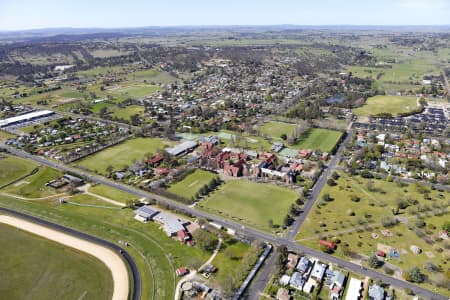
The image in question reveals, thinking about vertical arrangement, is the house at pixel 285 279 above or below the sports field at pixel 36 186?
below

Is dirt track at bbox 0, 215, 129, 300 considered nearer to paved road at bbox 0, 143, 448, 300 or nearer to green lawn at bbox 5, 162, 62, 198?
green lawn at bbox 5, 162, 62, 198

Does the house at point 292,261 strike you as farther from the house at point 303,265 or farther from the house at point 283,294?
Result: the house at point 283,294

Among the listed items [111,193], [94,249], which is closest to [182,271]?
[94,249]

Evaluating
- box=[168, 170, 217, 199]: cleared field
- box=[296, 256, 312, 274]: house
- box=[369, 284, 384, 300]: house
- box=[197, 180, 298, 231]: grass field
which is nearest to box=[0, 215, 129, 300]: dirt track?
box=[197, 180, 298, 231]: grass field

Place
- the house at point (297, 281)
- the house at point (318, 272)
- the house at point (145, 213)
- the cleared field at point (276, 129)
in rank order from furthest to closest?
the cleared field at point (276, 129), the house at point (145, 213), the house at point (318, 272), the house at point (297, 281)

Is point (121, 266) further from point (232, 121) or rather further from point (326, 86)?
point (326, 86)

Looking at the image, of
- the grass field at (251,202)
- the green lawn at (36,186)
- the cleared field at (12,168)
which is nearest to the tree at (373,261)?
the grass field at (251,202)

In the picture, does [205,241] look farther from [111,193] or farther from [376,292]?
[111,193]
